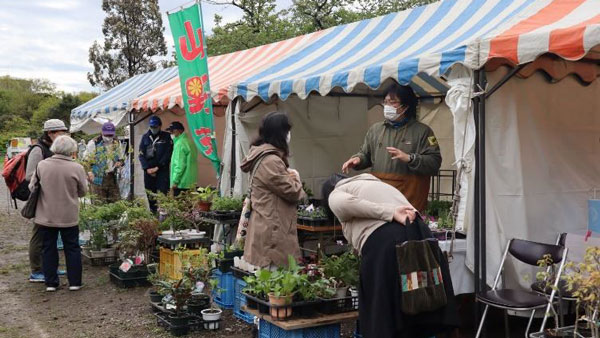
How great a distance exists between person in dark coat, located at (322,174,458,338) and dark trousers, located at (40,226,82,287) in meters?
3.83

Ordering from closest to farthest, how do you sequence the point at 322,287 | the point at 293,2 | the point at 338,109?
the point at 322,287 < the point at 338,109 < the point at 293,2

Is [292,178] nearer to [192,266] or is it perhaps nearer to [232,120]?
[192,266]

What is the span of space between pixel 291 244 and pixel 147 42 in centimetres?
3343

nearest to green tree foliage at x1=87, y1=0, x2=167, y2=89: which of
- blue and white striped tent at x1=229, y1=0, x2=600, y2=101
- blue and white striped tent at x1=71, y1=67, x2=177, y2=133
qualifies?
blue and white striped tent at x1=71, y1=67, x2=177, y2=133

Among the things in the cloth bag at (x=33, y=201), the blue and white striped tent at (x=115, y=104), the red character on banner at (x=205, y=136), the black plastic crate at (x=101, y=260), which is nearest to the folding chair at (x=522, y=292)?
the red character on banner at (x=205, y=136)

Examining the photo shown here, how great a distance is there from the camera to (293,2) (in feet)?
79.6

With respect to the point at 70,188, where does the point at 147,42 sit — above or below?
above

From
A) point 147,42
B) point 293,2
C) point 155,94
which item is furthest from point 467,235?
point 147,42

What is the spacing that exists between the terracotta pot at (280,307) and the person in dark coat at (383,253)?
565mm

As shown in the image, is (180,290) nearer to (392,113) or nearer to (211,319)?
(211,319)

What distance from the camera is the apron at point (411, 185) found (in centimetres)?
539

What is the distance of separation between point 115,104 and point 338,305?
8470 millimetres

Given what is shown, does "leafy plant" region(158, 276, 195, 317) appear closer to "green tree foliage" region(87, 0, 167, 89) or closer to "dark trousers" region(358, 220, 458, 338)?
"dark trousers" region(358, 220, 458, 338)

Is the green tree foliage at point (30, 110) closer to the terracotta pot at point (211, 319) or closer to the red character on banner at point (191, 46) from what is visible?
the red character on banner at point (191, 46)
